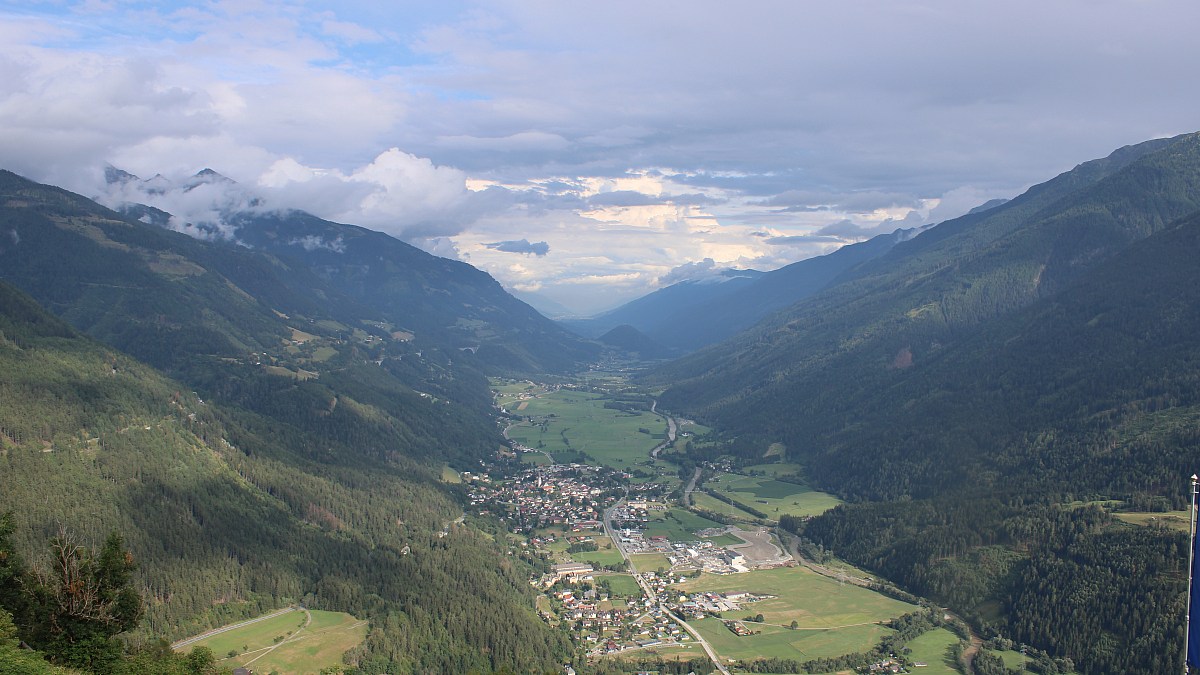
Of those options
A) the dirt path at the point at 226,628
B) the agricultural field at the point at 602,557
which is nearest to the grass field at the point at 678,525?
the agricultural field at the point at 602,557

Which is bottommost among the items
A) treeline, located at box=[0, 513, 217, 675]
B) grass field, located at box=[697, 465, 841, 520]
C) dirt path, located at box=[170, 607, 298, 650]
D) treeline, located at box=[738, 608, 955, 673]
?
treeline, located at box=[738, 608, 955, 673]

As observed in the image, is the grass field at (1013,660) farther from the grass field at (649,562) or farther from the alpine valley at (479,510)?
the grass field at (649,562)

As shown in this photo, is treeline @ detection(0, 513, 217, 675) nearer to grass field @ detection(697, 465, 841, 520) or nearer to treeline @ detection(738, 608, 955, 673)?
treeline @ detection(738, 608, 955, 673)

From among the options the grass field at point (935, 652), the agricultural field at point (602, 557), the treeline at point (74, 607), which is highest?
the treeline at point (74, 607)

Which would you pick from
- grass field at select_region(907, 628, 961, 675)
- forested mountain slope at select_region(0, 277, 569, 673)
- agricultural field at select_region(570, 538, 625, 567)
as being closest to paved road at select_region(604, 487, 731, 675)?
agricultural field at select_region(570, 538, 625, 567)

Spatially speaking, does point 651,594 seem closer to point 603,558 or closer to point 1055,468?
point 603,558
